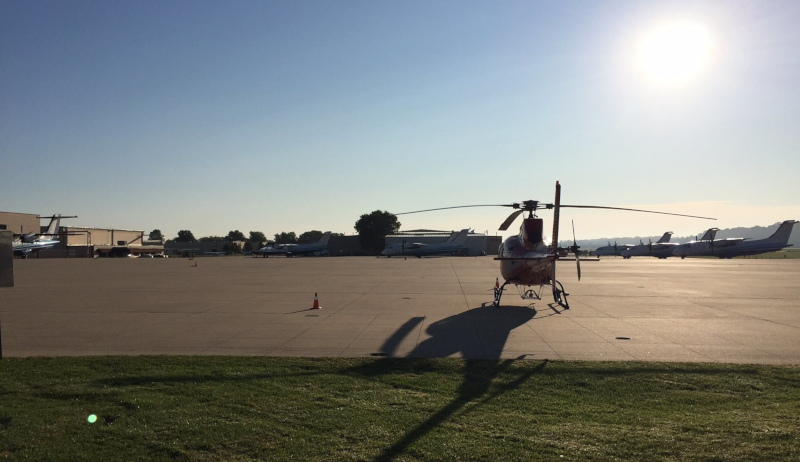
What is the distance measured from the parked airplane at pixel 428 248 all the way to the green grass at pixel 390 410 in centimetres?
8471

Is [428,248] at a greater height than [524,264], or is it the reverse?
[428,248]

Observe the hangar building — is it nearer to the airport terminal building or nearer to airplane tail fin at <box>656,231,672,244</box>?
the airport terminal building

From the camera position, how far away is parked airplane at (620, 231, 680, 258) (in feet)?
326

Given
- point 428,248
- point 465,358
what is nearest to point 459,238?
point 428,248

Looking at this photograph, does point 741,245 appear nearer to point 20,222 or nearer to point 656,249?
point 656,249

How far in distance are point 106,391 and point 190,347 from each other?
4.00 meters

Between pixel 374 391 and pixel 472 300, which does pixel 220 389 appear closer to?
pixel 374 391

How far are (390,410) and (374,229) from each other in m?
135

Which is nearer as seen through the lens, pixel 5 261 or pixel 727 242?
pixel 5 261

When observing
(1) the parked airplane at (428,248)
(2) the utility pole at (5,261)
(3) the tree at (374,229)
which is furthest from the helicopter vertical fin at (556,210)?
(3) the tree at (374,229)

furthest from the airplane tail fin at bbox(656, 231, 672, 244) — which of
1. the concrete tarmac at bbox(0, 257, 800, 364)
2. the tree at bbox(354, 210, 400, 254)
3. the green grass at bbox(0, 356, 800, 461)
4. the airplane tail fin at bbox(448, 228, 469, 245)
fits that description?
the green grass at bbox(0, 356, 800, 461)

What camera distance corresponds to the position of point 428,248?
9781 centimetres

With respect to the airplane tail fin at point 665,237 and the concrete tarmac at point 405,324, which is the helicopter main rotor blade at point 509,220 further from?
the airplane tail fin at point 665,237

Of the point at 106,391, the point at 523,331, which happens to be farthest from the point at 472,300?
the point at 106,391
